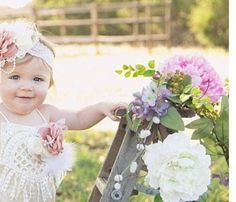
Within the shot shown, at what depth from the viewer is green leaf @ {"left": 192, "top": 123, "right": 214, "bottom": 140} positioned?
2592 millimetres

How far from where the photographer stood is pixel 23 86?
2639 mm

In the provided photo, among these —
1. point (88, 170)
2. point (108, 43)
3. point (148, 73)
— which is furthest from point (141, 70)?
point (108, 43)

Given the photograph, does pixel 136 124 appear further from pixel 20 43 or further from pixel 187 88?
pixel 20 43

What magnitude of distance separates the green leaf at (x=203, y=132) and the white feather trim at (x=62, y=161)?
1.44 feet

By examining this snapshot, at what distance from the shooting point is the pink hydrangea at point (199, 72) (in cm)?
252

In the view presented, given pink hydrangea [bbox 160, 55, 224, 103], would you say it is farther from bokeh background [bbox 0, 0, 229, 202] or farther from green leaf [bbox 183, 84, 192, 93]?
bokeh background [bbox 0, 0, 229, 202]

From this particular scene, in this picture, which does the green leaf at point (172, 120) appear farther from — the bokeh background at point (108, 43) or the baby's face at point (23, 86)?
the bokeh background at point (108, 43)

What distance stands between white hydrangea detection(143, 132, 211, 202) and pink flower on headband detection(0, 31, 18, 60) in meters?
0.59

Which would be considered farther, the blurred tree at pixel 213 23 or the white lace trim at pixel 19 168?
the blurred tree at pixel 213 23

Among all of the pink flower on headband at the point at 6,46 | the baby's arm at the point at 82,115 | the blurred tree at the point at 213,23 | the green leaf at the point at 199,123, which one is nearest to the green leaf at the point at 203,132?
the green leaf at the point at 199,123

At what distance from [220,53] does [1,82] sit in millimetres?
11609

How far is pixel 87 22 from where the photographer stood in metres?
15.2

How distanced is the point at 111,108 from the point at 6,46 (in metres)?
0.42

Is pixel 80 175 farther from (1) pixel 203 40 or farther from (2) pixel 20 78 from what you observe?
(1) pixel 203 40
